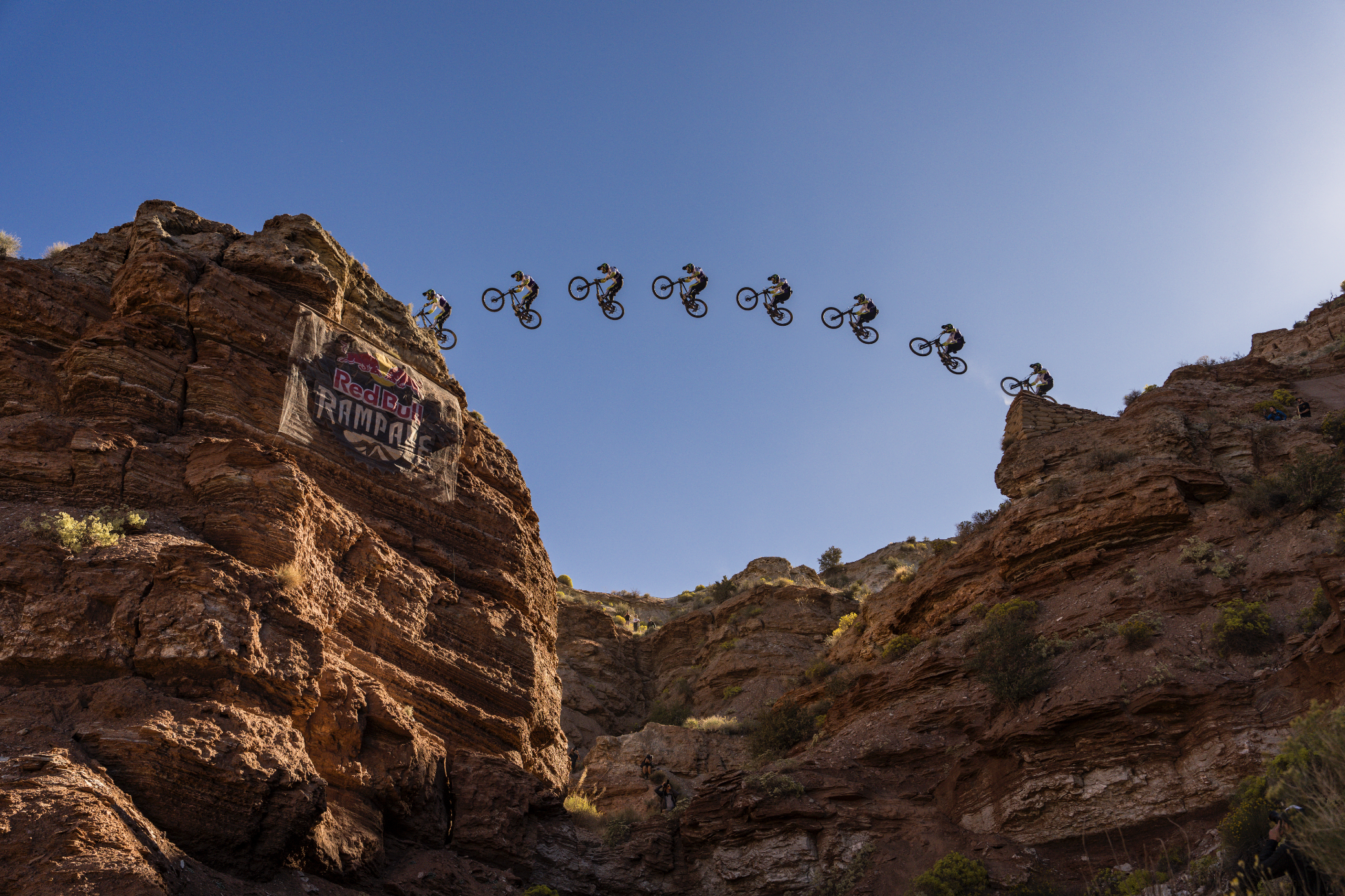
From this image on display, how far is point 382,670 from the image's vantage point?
20.1 metres

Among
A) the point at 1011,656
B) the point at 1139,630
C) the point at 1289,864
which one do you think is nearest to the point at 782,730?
the point at 1011,656

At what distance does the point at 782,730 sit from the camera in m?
31.8

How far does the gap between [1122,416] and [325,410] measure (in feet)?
91.5

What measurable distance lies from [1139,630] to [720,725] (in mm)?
19247

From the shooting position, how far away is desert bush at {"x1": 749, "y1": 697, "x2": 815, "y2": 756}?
31.6 m

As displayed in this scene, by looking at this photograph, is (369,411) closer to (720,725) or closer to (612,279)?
(612,279)

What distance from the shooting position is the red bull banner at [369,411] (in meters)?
21.7

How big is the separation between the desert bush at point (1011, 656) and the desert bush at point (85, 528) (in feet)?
63.7

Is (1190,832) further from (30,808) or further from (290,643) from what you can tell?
(30,808)

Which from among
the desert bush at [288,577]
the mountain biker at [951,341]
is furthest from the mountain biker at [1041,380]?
the desert bush at [288,577]

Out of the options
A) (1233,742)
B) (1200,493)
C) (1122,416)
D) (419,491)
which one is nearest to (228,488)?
(419,491)

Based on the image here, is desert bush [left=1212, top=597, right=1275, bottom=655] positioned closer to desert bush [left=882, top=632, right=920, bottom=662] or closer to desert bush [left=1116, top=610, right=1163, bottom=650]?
desert bush [left=1116, top=610, right=1163, bottom=650]

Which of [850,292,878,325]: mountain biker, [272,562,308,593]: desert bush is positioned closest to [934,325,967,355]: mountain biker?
[850,292,878,325]: mountain biker

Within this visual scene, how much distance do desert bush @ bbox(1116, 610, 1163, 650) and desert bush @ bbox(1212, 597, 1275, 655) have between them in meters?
1.38
